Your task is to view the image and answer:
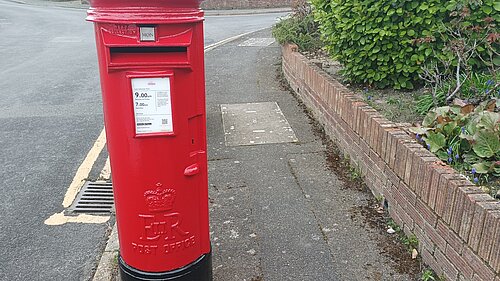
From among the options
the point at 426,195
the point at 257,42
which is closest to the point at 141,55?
the point at 426,195

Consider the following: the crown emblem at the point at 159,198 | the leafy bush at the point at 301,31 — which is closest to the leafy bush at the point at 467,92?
the crown emblem at the point at 159,198

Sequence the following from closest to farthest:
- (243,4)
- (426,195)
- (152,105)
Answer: (152,105) < (426,195) < (243,4)

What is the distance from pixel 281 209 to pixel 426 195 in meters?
1.23

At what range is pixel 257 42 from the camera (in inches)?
502

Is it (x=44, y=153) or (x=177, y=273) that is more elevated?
(x=177, y=273)

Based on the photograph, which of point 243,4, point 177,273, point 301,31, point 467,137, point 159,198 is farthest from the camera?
point 243,4

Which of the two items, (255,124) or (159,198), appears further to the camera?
(255,124)

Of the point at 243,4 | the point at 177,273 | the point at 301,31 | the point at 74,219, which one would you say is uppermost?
the point at 301,31

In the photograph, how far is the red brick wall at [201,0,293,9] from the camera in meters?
29.8

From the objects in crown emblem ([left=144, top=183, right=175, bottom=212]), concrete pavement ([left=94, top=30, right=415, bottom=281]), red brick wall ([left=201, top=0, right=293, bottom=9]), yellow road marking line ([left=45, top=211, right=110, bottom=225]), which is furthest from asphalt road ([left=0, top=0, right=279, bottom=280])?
red brick wall ([left=201, top=0, right=293, bottom=9])

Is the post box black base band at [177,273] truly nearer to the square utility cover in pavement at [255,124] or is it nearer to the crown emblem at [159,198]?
the crown emblem at [159,198]

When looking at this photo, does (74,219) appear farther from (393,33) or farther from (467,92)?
(467,92)

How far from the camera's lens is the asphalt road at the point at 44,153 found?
3285 millimetres

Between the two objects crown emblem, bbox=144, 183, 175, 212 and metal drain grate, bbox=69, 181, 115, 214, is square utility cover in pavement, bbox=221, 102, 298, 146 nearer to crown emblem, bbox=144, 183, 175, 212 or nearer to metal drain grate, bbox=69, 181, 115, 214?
metal drain grate, bbox=69, 181, 115, 214
